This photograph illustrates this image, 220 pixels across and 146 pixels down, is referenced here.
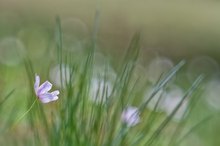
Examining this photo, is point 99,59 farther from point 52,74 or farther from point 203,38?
point 203,38

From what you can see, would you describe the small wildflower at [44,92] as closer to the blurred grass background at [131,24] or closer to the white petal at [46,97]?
the white petal at [46,97]

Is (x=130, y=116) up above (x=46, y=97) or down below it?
below

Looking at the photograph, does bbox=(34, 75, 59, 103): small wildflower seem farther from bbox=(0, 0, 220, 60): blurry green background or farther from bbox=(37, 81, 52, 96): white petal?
bbox=(0, 0, 220, 60): blurry green background

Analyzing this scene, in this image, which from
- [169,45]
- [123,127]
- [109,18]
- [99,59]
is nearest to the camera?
[123,127]

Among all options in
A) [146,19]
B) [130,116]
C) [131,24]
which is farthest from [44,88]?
[146,19]

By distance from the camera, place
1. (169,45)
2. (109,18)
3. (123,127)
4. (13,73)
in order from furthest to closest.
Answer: (109,18), (169,45), (13,73), (123,127)

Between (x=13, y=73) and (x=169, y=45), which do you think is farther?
(x=169, y=45)

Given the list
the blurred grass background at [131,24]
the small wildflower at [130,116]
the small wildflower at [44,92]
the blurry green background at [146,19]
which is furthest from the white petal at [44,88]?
the blurry green background at [146,19]

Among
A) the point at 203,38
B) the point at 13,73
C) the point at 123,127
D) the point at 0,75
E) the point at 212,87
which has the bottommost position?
the point at 203,38

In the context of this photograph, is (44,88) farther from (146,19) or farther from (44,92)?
(146,19)

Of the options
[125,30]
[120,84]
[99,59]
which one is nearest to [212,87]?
[99,59]
